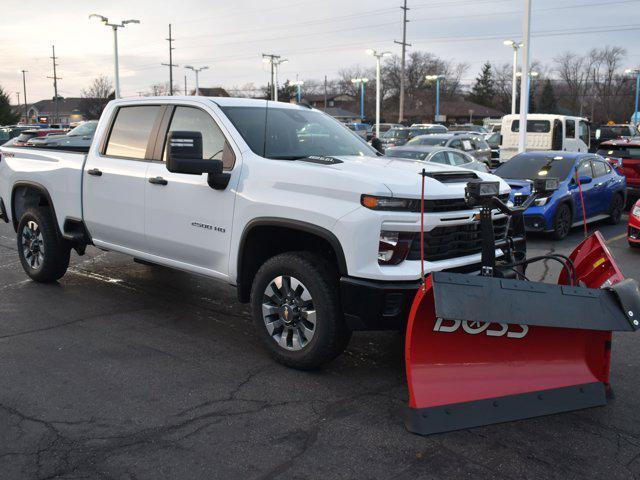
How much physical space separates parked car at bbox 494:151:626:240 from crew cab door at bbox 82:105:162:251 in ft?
21.9

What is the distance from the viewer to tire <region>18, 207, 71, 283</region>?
7.11 meters

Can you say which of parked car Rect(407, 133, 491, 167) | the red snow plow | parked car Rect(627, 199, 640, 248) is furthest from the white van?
the red snow plow

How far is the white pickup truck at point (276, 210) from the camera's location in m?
4.28

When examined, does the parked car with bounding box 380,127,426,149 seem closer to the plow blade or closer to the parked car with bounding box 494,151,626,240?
the parked car with bounding box 494,151,626,240

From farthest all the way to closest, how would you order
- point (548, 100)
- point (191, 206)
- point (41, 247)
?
point (548, 100), point (41, 247), point (191, 206)

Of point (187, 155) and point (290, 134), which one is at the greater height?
point (290, 134)

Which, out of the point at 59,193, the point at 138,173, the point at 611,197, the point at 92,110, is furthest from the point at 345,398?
the point at 92,110

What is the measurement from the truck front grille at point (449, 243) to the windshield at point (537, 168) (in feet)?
25.7

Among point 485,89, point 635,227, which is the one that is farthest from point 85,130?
point 485,89

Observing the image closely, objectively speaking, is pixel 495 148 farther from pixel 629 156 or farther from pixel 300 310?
pixel 300 310

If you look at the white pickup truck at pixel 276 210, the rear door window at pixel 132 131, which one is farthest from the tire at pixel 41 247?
the rear door window at pixel 132 131

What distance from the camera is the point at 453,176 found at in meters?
4.82

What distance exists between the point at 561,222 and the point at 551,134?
13883mm

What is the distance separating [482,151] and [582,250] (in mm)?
16649
